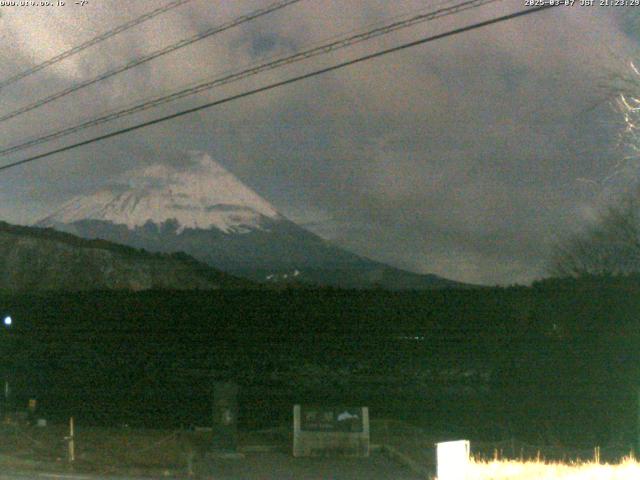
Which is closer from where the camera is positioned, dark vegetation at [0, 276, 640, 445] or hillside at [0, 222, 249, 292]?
dark vegetation at [0, 276, 640, 445]

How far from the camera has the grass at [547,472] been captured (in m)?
13.4

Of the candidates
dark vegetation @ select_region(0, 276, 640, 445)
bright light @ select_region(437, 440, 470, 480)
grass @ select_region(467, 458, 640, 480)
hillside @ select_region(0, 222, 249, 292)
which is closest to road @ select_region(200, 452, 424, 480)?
grass @ select_region(467, 458, 640, 480)

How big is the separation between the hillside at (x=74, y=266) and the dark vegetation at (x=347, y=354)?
1486cm

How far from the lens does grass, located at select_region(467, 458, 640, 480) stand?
13.4 meters

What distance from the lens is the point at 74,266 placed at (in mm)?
58500

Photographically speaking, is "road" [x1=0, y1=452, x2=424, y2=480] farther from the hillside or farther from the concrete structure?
the hillside

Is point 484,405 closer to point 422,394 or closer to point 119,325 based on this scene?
point 422,394

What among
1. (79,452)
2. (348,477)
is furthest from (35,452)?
(348,477)

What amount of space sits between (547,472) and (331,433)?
7.17 metres

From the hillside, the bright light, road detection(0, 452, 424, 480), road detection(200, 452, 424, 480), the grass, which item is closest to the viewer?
the bright light

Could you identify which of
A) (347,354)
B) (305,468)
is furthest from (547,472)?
(347,354)

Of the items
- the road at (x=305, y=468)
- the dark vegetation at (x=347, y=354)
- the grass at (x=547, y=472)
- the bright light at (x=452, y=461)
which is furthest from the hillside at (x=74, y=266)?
the bright light at (x=452, y=461)

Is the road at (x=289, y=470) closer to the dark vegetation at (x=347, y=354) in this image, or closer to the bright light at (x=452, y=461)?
the bright light at (x=452, y=461)

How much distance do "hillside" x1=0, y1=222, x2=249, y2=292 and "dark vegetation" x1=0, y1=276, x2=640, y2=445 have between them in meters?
14.9
